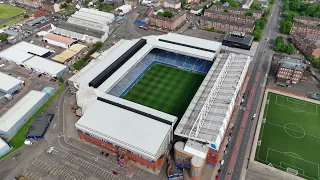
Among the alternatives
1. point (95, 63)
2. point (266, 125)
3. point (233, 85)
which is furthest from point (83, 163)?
point (266, 125)

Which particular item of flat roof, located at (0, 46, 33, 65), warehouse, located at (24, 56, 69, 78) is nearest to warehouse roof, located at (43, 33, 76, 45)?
flat roof, located at (0, 46, 33, 65)

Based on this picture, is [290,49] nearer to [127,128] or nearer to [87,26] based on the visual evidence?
[127,128]

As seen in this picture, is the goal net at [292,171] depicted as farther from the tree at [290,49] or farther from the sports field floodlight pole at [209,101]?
the tree at [290,49]

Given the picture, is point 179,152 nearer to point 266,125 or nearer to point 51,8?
point 266,125

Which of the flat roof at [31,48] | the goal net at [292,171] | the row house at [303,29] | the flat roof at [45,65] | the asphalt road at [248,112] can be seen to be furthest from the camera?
the row house at [303,29]

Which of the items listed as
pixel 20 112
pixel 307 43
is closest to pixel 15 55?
pixel 20 112

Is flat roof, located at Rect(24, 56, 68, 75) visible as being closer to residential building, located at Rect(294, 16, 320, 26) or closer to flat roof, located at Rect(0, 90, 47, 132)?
flat roof, located at Rect(0, 90, 47, 132)

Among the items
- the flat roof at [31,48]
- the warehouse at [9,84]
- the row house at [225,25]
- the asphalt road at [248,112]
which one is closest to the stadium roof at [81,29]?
the flat roof at [31,48]

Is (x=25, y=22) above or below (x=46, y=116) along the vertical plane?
above
